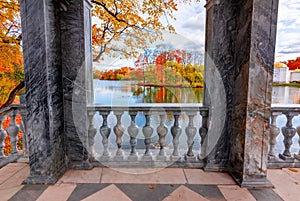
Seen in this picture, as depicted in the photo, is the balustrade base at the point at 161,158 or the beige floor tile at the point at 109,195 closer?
the beige floor tile at the point at 109,195

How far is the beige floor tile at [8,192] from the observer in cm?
Answer: 163

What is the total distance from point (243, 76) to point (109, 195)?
6.15 feet

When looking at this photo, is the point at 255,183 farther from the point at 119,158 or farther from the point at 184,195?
the point at 119,158

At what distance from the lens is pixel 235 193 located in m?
1.74

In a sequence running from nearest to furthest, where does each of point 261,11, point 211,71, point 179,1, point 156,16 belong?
point 261,11 < point 211,71 < point 179,1 < point 156,16

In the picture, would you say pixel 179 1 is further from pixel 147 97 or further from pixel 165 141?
pixel 165 141

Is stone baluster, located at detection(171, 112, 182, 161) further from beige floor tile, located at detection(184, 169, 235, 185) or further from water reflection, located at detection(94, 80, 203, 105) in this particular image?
beige floor tile, located at detection(184, 169, 235, 185)

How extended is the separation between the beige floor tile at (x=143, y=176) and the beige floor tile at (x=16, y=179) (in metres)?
0.91

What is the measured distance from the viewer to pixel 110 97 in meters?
2.23

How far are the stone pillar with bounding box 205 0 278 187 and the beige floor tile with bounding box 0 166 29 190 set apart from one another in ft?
7.27

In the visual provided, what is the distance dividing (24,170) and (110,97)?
1408mm

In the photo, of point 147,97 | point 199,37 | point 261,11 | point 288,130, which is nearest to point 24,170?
point 147,97

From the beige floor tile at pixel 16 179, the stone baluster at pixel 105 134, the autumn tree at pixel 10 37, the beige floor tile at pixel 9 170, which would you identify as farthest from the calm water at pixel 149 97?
the autumn tree at pixel 10 37

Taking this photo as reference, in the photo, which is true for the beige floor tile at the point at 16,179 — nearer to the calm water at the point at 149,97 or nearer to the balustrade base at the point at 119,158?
the calm water at the point at 149,97
